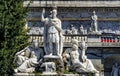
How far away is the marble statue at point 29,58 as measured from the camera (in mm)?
18922

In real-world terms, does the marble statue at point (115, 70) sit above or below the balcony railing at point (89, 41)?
below

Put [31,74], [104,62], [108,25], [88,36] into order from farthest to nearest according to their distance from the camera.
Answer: [108,25] < [88,36] < [104,62] < [31,74]

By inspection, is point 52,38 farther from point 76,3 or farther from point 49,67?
point 76,3

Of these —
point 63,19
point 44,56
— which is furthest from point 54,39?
point 63,19

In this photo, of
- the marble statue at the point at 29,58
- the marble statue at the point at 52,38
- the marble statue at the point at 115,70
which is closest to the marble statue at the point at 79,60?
the marble statue at the point at 52,38

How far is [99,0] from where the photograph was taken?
128ft

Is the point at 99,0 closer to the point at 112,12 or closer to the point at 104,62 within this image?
the point at 112,12

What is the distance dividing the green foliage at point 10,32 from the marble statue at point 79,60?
3.73 metres

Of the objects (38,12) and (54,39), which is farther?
(38,12)

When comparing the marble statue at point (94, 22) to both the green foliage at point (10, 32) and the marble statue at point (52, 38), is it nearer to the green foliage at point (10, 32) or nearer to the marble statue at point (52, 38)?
the green foliage at point (10, 32)

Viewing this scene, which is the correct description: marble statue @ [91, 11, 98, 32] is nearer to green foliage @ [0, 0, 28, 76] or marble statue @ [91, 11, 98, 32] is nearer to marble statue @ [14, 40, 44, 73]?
green foliage @ [0, 0, 28, 76]

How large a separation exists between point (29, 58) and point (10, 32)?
5.13 m

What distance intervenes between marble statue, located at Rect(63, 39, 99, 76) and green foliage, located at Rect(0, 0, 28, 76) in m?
3.73

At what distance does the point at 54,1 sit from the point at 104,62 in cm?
1526
